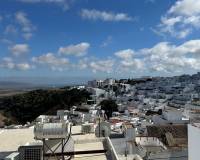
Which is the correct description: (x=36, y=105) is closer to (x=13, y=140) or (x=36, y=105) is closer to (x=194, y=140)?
(x=13, y=140)

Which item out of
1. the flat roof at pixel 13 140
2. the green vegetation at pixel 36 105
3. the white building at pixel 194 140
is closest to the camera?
the white building at pixel 194 140

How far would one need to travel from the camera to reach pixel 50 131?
24.1ft

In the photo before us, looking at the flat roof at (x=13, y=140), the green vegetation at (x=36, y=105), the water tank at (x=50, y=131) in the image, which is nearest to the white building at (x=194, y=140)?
the water tank at (x=50, y=131)

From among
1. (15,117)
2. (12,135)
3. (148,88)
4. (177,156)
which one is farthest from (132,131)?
(148,88)

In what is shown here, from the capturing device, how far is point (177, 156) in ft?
57.7

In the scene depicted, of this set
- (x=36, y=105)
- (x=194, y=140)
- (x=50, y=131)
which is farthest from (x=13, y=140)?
(x=36, y=105)

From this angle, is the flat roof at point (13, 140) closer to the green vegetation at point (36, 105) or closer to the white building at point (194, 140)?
the white building at point (194, 140)

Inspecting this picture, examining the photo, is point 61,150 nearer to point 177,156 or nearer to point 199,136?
point 199,136

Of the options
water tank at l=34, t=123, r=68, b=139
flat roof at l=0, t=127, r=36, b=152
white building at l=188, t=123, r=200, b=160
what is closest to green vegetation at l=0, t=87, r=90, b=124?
flat roof at l=0, t=127, r=36, b=152

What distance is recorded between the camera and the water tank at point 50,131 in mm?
7297

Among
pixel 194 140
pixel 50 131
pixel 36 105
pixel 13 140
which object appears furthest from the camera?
pixel 36 105

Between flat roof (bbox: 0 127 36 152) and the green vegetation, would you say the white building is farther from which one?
the green vegetation

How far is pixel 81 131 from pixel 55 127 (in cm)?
774

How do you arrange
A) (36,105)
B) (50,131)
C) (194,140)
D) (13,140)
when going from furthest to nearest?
(36,105)
(13,140)
(194,140)
(50,131)
